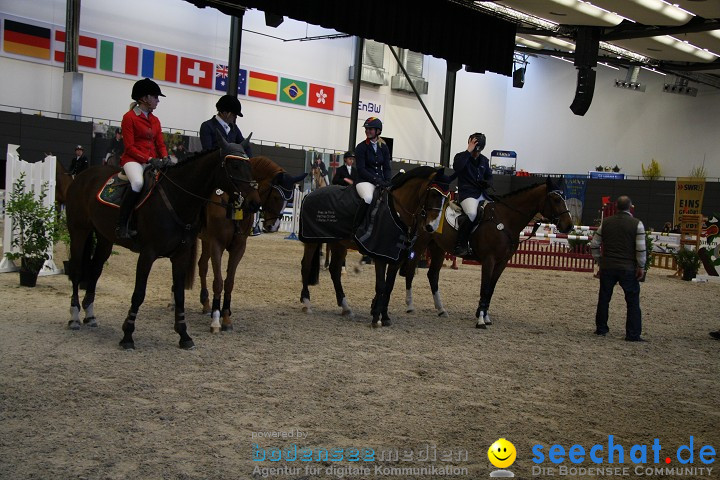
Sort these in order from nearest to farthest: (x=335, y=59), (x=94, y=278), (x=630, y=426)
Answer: (x=630, y=426) → (x=94, y=278) → (x=335, y=59)

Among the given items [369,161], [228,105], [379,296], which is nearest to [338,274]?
[379,296]

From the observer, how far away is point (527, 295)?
36.0 ft

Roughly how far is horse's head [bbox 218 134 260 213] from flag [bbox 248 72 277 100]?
1925 centimetres

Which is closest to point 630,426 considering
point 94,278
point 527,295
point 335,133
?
point 94,278

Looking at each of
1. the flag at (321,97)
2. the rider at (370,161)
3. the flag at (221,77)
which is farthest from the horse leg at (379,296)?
the flag at (321,97)

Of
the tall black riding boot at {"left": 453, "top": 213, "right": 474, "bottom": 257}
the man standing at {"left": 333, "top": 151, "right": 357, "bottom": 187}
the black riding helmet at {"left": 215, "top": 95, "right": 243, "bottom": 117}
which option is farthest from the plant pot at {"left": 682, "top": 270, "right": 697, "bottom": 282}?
the black riding helmet at {"left": 215, "top": 95, "right": 243, "bottom": 117}

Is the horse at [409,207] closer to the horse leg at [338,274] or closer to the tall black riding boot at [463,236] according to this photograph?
the horse leg at [338,274]

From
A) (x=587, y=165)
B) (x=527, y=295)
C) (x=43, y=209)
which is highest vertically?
(x=587, y=165)

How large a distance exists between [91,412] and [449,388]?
7.90 ft

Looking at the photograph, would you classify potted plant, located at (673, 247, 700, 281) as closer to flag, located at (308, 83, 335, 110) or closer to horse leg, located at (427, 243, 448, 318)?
horse leg, located at (427, 243, 448, 318)

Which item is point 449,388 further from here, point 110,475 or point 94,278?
point 94,278

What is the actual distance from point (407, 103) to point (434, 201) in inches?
898

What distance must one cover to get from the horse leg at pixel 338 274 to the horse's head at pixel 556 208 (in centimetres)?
237

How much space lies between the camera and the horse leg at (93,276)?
6.38 m
